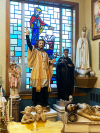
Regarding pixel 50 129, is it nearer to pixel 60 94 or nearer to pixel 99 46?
pixel 60 94

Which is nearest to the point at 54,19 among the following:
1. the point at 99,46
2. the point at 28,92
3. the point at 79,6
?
the point at 79,6

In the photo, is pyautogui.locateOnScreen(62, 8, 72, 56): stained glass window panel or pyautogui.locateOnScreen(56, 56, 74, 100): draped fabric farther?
pyautogui.locateOnScreen(62, 8, 72, 56): stained glass window panel

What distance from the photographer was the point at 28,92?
538 centimetres

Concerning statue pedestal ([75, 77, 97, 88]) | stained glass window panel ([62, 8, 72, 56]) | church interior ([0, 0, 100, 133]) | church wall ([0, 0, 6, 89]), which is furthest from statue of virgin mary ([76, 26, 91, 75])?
church wall ([0, 0, 6, 89])

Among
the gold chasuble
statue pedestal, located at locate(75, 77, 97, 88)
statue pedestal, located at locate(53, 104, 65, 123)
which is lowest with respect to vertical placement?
statue pedestal, located at locate(53, 104, 65, 123)

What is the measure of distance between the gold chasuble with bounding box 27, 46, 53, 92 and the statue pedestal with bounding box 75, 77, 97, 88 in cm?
111

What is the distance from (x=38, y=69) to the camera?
4594mm

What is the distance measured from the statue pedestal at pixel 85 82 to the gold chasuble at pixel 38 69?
1114mm

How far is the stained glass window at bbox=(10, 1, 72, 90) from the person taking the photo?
5.56 m

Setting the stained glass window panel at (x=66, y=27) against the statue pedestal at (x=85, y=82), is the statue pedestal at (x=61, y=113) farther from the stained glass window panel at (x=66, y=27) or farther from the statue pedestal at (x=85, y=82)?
the stained glass window panel at (x=66, y=27)

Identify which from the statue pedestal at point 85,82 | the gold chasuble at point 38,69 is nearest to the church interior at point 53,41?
the statue pedestal at point 85,82

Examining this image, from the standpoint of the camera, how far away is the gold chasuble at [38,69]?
15.0ft

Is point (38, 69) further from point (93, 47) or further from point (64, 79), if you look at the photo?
point (93, 47)

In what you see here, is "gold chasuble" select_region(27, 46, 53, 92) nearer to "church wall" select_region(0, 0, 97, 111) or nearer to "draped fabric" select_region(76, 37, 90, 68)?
"church wall" select_region(0, 0, 97, 111)
